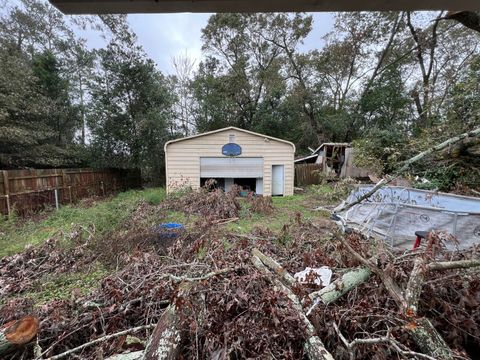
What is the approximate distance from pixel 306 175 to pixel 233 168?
18.5 ft

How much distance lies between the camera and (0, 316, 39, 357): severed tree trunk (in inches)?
60.3

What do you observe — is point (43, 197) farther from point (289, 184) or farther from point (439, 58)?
Result: point (439, 58)

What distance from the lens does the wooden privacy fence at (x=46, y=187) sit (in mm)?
6570

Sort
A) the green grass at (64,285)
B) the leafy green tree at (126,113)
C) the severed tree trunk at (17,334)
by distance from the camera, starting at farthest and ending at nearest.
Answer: the leafy green tree at (126,113) < the green grass at (64,285) < the severed tree trunk at (17,334)

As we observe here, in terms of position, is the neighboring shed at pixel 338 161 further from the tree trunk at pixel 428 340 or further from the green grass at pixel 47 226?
the tree trunk at pixel 428 340

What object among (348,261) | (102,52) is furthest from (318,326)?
(102,52)

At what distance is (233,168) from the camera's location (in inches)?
411

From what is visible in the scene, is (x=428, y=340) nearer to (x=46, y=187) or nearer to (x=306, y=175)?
(x=46, y=187)

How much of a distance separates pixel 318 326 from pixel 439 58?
683 inches

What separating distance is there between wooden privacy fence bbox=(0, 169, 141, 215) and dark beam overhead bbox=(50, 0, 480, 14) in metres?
7.99

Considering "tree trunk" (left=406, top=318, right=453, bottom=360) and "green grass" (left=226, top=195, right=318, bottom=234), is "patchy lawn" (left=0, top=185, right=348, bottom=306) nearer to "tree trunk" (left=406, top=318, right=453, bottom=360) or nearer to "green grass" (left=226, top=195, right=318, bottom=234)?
"green grass" (left=226, top=195, right=318, bottom=234)

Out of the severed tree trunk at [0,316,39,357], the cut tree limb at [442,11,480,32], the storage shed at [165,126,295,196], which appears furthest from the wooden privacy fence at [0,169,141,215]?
the cut tree limb at [442,11,480,32]

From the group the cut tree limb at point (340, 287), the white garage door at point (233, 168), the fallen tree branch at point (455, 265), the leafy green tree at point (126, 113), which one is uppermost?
the leafy green tree at point (126, 113)

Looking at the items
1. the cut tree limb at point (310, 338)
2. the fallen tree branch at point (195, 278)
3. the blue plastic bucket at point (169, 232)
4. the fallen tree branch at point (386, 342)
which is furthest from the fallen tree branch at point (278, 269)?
the blue plastic bucket at point (169, 232)
